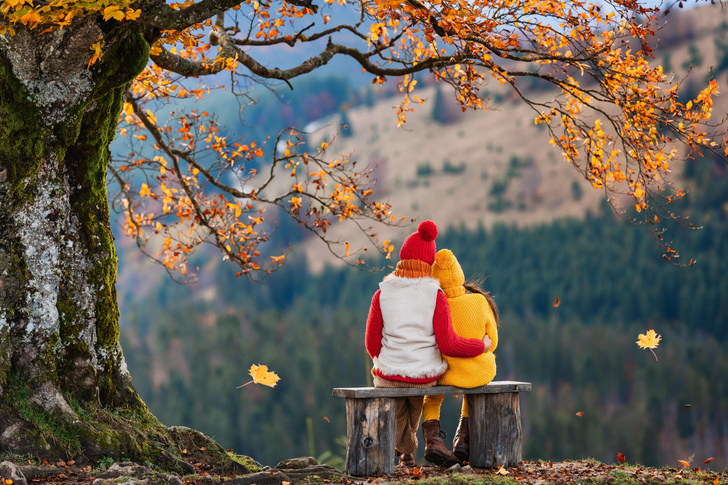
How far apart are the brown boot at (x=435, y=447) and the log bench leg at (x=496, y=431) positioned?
0.22 metres

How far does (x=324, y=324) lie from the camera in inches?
2790

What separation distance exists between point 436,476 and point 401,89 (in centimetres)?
498

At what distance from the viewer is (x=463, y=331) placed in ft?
16.6

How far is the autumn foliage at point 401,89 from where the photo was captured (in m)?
6.00

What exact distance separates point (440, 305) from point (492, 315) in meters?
0.60

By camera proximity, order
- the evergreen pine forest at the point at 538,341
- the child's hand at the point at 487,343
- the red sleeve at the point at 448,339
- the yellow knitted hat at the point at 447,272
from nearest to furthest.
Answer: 1. the red sleeve at the point at 448,339
2. the child's hand at the point at 487,343
3. the yellow knitted hat at the point at 447,272
4. the evergreen pine forest at the point at 538,341

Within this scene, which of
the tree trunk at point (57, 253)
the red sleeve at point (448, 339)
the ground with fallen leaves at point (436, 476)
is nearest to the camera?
the ground with fallen leaves at point (436, 476)

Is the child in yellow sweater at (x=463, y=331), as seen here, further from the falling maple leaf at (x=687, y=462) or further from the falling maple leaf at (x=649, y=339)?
the falling maple leaf at (x=687, y=462)

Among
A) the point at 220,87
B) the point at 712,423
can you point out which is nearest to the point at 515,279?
the point at 712,423

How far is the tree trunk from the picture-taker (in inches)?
178

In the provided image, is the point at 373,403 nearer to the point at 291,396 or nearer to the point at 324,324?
the point at 291,396

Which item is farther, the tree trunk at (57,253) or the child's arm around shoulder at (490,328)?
the child's arm around shoulder at (490,328)

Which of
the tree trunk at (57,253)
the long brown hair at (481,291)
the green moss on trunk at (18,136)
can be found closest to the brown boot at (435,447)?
the long brown hair at (481,291)

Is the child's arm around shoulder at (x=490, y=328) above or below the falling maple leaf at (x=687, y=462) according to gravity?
above
